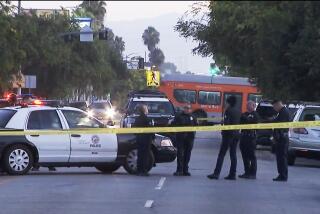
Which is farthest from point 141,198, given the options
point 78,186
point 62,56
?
point 62,56

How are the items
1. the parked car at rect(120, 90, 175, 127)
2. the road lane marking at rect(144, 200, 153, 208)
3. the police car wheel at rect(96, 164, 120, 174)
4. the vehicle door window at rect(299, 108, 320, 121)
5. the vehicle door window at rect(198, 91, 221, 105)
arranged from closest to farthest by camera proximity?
the road lane marking at rect(144, 200, 153, 208), the police car wheel at rect(96, 164, 120, 174), the vehicle door window at rect(299, 108, 320, 121), the parked car at rect(120, 90, 175, 127), the vehicle door window at rect(198, 91, 221, 105)

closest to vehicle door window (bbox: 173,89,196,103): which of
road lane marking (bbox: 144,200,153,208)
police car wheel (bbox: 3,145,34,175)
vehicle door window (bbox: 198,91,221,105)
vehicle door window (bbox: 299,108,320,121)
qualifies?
vehicle door window (bbox: 198,91,221,105)

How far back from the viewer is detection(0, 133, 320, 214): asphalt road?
34.4ft

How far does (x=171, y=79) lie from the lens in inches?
1613

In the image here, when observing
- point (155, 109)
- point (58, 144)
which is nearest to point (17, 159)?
point (58, 144)

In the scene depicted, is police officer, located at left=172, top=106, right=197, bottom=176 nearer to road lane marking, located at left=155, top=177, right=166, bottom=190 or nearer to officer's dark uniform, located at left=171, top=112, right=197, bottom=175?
officer's dark uniform, located at left=171, top=112, right=197, bottom=175

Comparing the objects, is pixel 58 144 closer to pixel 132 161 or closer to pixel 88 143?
pixel 88 143

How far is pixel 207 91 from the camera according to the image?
4062 cm

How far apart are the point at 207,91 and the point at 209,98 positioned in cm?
43

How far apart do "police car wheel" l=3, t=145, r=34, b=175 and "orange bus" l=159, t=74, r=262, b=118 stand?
25.5 meters

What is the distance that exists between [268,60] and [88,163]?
349 inches

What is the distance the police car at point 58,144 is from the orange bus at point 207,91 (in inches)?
972

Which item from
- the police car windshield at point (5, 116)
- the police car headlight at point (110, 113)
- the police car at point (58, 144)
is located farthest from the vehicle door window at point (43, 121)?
the police car headlight at point (110, 113)

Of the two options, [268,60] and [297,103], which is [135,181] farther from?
[297,103]
